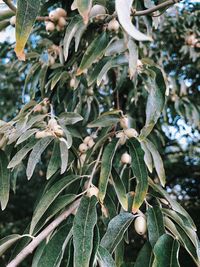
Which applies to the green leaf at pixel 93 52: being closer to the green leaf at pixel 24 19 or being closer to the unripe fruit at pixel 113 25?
the unripe fruit at pixel 113 25

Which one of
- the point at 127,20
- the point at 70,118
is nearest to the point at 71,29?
the point at 70,118

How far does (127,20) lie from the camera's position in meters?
0.48

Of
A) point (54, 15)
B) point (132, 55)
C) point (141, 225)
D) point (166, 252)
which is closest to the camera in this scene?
point (166, 252)

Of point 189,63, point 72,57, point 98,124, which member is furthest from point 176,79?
point 98,124

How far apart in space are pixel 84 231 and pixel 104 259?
0.05m

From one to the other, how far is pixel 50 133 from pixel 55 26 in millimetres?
301

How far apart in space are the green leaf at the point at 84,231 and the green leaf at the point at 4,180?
0.60 ft

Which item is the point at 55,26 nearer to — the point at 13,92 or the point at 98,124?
the point at 98,124

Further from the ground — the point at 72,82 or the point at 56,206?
the point at 72,82

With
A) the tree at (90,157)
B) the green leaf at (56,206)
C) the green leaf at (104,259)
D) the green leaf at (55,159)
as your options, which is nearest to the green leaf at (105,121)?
the tree at (90,157)

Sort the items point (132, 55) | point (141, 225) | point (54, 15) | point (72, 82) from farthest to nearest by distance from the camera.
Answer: point (72, 82) → point (54, 15) → point (132, 55) → point (141, 225)

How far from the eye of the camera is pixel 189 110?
1781 millimetres

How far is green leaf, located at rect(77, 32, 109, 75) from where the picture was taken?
0.82 meters

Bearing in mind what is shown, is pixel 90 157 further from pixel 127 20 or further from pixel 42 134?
pixel 127 20
